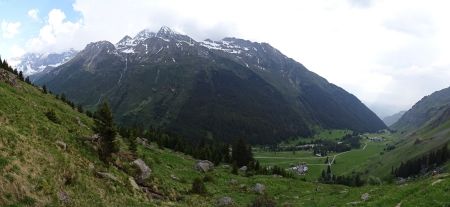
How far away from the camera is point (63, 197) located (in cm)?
3741

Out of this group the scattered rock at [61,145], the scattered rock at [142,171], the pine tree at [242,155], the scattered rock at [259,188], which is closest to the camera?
the scattered rock at [61,145]

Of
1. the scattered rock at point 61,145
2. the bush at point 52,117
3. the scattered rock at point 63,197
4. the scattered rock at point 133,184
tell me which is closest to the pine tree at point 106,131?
the scattered rock at point 133,184

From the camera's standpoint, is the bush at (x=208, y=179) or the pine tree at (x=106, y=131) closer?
the pine tree at (x=106, y=131)

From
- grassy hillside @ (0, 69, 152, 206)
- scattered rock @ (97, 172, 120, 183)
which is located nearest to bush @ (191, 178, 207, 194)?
grassy hillside @ (0, 69, 152, 206)

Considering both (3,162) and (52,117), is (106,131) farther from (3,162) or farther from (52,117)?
(3,162)

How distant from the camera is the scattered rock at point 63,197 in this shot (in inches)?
1453

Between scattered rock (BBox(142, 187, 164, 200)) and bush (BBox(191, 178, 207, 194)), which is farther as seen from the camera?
bush (BBox(191, 178, 207, 194))

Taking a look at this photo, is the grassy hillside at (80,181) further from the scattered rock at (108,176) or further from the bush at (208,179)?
the bush at (208,179)

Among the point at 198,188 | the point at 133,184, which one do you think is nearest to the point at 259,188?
the point at 198,188

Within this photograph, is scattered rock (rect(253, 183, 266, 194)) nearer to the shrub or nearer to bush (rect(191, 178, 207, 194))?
bush (rect(191, 178, 207, 194))

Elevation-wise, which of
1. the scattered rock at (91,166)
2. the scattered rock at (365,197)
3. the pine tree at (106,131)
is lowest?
the scattered rock at (365,197)

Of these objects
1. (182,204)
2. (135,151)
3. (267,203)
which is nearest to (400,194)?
(267,203)

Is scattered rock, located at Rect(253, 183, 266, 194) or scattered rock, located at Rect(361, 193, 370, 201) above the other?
scattered rock, located at Rect(361, 193, 370, 201)

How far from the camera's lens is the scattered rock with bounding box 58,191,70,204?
121 feet
